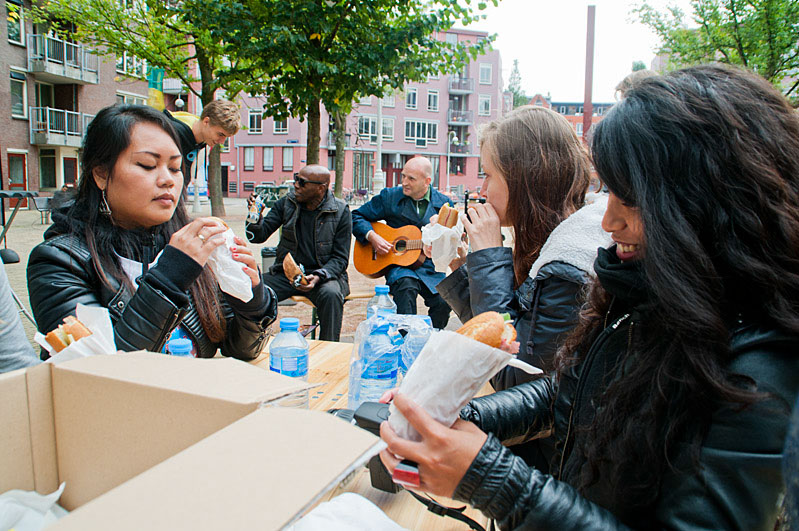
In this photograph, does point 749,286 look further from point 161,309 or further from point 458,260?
point 458,260

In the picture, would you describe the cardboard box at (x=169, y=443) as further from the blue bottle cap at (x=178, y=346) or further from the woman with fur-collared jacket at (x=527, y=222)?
the woman with fur-collared jacket at (x=527, y=222)

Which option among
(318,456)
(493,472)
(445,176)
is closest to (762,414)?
(493,472)

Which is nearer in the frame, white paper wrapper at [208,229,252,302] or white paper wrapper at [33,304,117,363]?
white paper wrapper at [33,304,117,363]

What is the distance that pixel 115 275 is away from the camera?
7.32ft

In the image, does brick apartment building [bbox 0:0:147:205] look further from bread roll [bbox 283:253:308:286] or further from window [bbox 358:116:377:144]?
window [bbox 358:116:377:144]

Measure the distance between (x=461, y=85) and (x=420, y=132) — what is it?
638 cm

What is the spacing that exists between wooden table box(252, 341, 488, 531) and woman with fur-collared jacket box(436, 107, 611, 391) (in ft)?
2.13

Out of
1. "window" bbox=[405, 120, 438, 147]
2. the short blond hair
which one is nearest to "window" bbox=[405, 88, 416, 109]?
"window" bbox=[405, 120, 438, 147]

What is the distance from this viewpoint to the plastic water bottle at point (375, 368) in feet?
6.54

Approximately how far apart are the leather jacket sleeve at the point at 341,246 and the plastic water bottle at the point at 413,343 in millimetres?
3176

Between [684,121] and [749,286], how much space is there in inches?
12.7

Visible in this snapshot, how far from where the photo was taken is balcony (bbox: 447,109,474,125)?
49.3 meters

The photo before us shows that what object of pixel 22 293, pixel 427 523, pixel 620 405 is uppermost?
pixel 620 405

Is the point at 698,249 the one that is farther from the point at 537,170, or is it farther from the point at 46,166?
the point at 46,166
